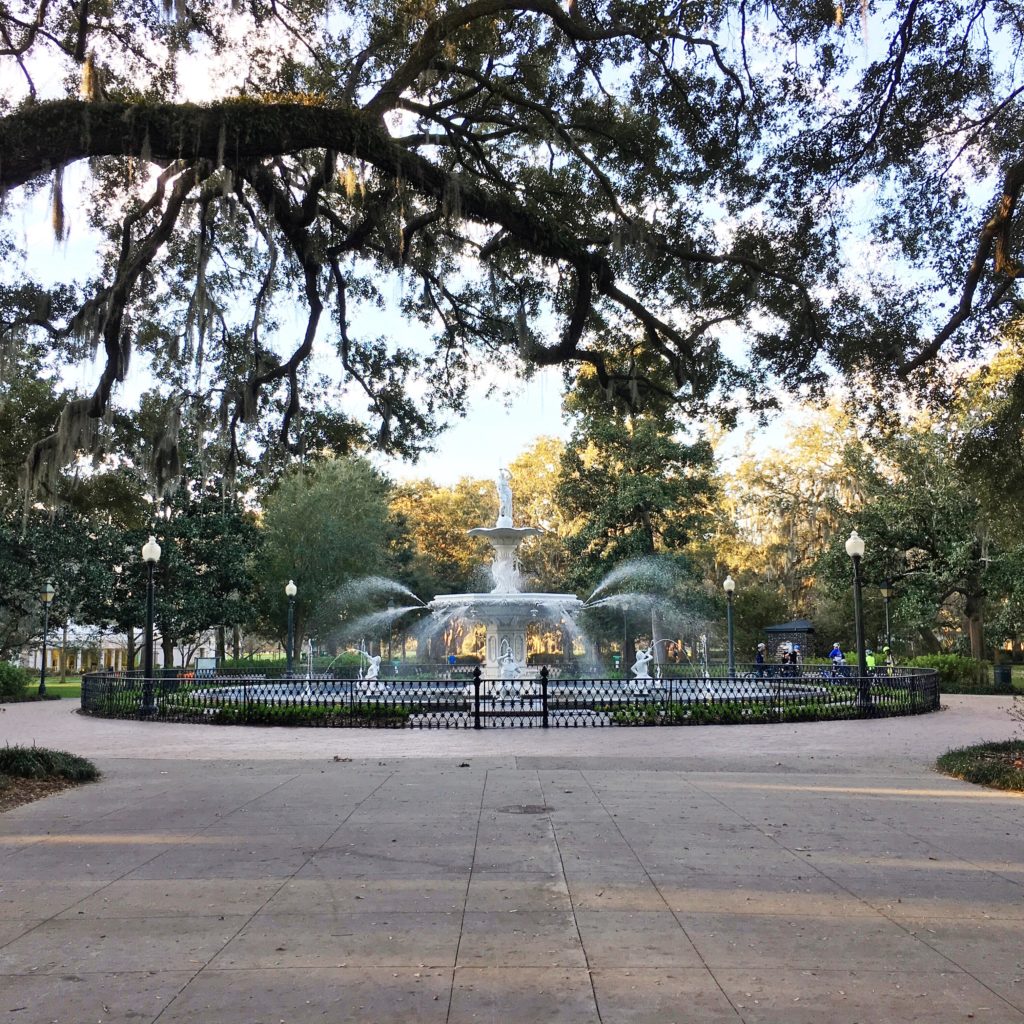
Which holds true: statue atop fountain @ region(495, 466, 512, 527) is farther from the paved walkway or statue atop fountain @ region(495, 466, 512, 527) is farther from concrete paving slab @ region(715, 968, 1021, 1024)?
concrete paving slab @ region(715, 968, 1021, 1024)

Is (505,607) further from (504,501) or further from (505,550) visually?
(504,501)

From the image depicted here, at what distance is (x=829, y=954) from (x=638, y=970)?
0.98 metres

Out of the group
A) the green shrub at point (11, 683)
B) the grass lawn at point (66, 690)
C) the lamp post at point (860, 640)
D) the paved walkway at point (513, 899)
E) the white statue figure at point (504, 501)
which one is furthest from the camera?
the grass lawn at point (66, 690)

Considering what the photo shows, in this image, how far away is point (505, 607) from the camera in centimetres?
2214

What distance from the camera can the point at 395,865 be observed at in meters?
5.87

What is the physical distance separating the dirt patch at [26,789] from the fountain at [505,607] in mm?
12917

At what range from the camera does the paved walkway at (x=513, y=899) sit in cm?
368

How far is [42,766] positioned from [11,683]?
20.5 metres

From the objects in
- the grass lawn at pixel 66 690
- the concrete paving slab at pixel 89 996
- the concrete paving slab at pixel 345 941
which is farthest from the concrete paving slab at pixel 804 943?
the grass lawn at pixel 66 690

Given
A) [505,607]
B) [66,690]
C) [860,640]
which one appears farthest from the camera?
[66,690]

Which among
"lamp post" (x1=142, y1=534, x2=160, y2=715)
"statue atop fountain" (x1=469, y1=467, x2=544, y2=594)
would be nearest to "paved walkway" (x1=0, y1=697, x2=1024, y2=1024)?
"lamp post" (x1=142, y1=534, x2=160, y2=715)

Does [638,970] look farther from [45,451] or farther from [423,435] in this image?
[423,435]

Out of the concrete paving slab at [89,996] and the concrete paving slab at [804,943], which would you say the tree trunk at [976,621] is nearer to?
the concrete paving slab at [804,943]

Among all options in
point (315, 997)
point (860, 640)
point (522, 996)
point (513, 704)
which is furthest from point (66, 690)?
point (522, 996)
